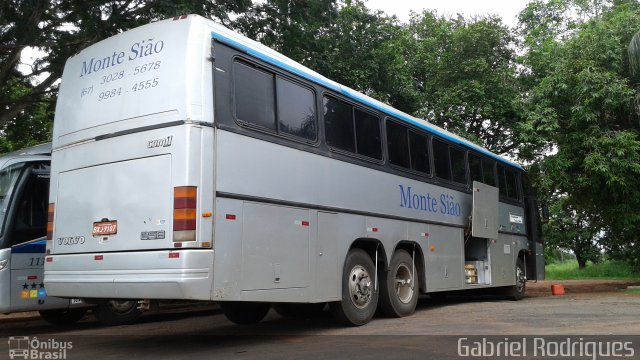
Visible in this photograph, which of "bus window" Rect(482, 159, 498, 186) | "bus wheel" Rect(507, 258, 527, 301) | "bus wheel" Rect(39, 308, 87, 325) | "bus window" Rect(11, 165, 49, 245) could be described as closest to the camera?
"bus window" Rect(11, 165, 49, 245)

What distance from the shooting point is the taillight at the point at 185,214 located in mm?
5824

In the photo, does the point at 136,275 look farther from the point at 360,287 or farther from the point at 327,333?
the point at 360,287

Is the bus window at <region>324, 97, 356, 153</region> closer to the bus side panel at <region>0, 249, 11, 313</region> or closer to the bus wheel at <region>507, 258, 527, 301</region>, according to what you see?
the bus side panel at <region>0, 249, 11, 313</region>

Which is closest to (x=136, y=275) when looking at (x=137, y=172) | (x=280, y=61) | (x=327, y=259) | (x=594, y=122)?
(x=137, y=172)

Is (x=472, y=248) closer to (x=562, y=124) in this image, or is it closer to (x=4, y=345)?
(x=562, y=124)

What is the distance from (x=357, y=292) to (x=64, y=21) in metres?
9.10

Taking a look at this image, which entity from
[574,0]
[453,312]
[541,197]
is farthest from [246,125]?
[574,0]

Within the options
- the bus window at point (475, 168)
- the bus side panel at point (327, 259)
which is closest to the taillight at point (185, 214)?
the bus side panel at point (327, 259)

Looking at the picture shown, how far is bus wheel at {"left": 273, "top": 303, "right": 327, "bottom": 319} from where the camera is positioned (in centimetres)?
930

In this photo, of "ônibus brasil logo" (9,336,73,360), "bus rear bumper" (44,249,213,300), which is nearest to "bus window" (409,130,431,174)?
"bus rear bumper" (44,249,213,300)

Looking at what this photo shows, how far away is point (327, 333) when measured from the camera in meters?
7.77

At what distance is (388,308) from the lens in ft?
30.0

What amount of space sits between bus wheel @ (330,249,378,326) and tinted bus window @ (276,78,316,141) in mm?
1894

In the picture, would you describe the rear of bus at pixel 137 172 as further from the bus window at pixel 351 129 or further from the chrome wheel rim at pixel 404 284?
the chrome wheel rim at pixel 404 284
